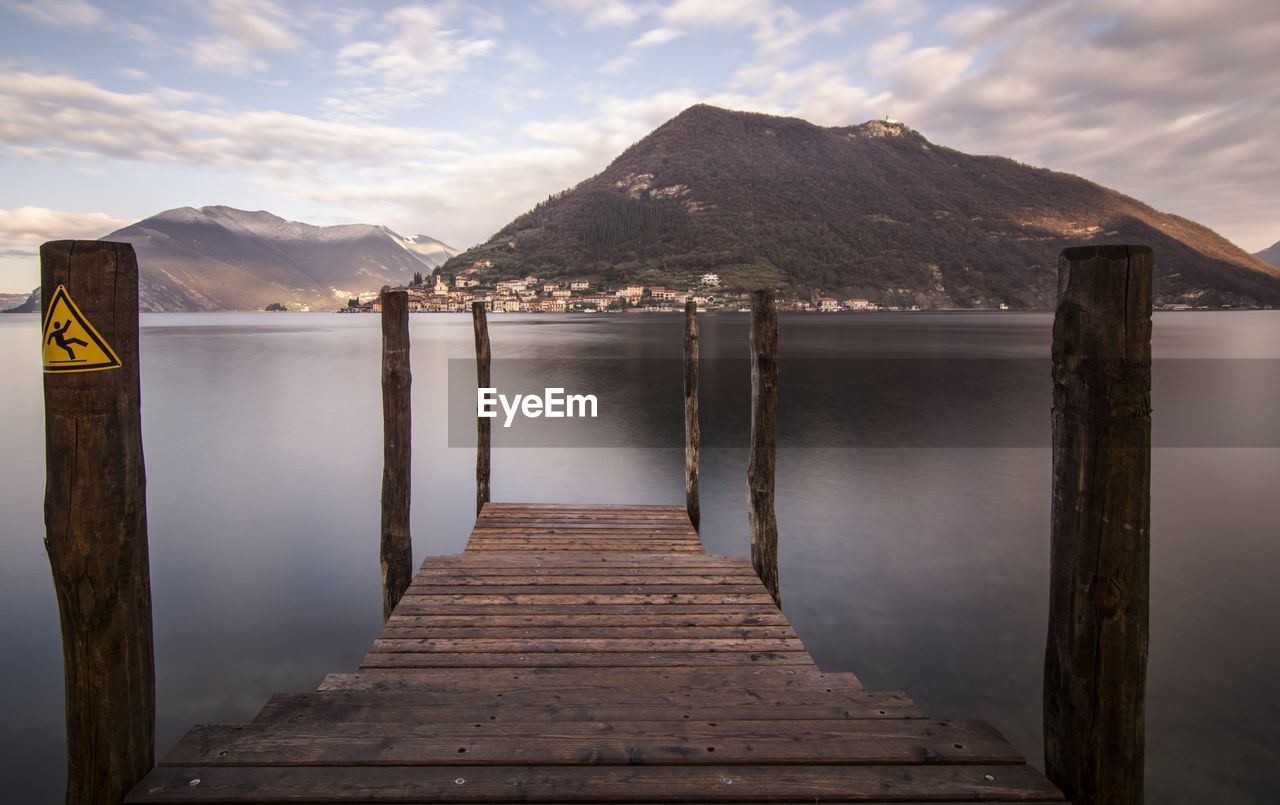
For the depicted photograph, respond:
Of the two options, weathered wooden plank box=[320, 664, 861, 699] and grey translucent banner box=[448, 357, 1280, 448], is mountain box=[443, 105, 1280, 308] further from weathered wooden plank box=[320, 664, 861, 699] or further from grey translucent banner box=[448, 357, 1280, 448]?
weathered wooden plank box=[320, 664, 861, 699]

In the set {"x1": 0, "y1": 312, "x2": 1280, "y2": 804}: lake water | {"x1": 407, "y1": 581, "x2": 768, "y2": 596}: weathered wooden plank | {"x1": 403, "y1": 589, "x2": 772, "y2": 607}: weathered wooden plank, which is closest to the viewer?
{"x1": 403, "y1": 589, "x2": 772, "y2": 607}: weathered wooden plank

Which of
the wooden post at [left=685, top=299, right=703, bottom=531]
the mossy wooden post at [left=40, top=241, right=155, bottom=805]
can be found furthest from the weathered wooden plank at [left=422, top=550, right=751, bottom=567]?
the mossy wooden post at [left=40, top=241, right=155, bottom=805]

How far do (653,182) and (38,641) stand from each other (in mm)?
195281

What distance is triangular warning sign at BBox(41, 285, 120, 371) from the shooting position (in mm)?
2488

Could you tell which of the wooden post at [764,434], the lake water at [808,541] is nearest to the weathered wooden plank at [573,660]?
the wooden post at [764,434]

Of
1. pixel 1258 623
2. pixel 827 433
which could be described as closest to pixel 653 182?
pixel 827 433

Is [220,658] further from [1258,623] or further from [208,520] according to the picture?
[1258,623]

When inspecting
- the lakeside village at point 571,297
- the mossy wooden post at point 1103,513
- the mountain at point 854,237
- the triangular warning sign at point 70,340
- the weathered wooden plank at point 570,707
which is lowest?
the weathered wooden plank at point 570,707

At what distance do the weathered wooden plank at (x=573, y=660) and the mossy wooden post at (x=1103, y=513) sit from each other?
5.63ft

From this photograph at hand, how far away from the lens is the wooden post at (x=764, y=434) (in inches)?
268

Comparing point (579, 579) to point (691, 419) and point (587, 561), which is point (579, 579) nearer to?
point (587, 561)

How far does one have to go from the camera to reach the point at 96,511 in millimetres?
2551

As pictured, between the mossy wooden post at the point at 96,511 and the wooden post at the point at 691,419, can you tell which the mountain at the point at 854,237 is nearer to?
the wooden post at the point at 691,419

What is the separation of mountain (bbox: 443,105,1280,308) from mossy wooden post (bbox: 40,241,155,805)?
13374 cm
